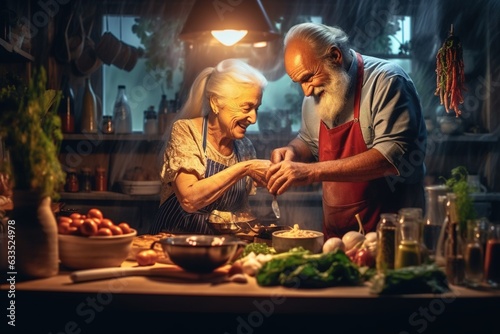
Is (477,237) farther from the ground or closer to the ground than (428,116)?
closer to the ground

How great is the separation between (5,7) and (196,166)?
1.67 meters

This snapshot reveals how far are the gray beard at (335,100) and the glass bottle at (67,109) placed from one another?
2611 millimetres

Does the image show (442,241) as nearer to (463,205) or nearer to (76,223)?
(463,205)

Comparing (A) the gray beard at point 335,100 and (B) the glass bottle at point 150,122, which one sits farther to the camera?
(B) the glass bottle at point 150,122

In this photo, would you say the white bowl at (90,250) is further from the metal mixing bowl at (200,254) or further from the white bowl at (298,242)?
the white bowl at (298,242)

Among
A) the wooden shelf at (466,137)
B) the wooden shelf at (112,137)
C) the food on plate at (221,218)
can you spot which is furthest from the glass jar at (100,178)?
the wooden shelf at (466,137)

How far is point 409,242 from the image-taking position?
2088 millimetres

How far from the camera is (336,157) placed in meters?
3.29

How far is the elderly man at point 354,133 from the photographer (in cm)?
290

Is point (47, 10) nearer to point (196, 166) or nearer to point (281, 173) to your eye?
point (196, 166)

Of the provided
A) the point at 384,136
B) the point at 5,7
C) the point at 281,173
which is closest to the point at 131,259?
the point at 281,173

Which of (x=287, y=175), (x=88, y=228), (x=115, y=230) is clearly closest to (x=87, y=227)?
(x=88, y=228)

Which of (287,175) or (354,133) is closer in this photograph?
(287,175)

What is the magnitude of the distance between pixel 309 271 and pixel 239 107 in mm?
1416
